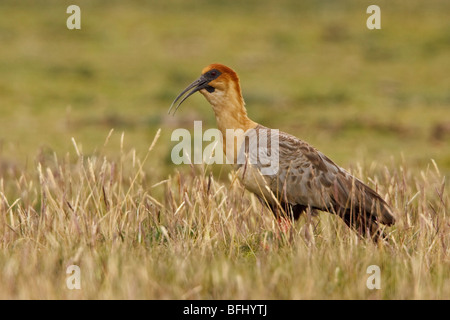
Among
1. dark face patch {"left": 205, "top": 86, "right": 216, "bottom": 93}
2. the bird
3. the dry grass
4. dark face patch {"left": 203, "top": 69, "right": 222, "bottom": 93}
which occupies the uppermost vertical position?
dark face patch {"left": 203, "top": 69, "right": 222, "bottom": 93}

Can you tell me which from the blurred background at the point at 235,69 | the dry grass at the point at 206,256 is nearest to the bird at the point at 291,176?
the dry grass at the point at 206,256

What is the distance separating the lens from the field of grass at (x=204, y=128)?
15.8 ft

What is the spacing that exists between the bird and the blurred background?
3378mm

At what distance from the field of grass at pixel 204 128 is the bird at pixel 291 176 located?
0.56ft

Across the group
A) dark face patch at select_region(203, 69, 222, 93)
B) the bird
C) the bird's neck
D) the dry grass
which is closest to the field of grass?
the dry grass

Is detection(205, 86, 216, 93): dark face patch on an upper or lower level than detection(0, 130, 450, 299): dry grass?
upper

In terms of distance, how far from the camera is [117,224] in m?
5.77

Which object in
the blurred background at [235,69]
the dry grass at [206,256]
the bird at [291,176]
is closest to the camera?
the dry grass at [206,256]

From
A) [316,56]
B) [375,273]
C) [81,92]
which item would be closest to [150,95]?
[81,92]

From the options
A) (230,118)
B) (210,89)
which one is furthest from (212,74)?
(230,118)

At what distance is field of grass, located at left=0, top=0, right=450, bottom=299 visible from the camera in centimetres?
482

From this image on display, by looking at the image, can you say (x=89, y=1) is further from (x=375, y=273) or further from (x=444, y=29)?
(x=375, y=273)

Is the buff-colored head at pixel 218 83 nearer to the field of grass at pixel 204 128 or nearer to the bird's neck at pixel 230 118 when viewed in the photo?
the bird's neck at pixel 230 118

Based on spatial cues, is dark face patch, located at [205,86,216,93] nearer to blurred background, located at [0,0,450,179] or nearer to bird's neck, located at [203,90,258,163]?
bird's neck, located at [203,90,258,163]
